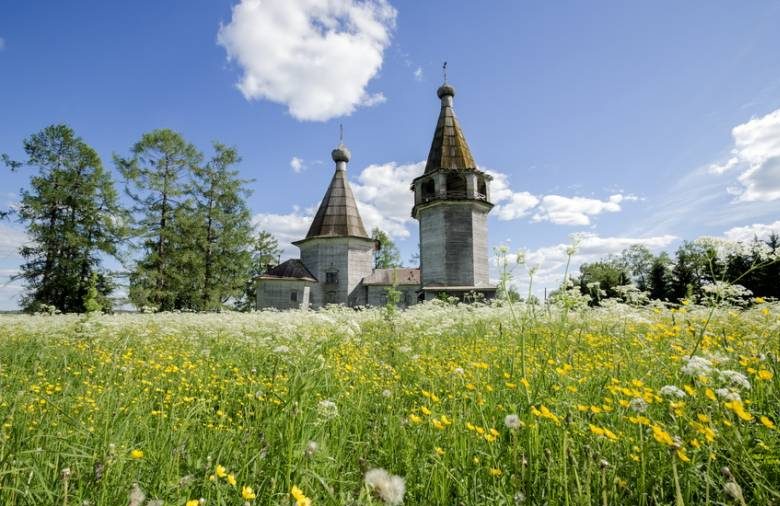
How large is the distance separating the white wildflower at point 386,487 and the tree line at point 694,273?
8.28ft

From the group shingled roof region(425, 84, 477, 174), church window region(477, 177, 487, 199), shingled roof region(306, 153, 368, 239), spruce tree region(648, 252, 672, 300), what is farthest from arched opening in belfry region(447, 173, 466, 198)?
spruce tree region(648, 252, 672, 300)

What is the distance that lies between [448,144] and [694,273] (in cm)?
3893

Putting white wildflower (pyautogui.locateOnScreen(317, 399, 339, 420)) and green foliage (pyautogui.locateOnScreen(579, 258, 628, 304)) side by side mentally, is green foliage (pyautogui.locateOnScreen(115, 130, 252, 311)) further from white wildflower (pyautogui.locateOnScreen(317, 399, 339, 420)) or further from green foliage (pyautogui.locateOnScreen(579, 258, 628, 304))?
green foliage (pyautogui.locateOnScreen(579, 258, 628, 304))

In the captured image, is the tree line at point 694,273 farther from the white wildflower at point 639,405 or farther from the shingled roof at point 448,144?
the shingled roof at point 448,144

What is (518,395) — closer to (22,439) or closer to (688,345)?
(688,345)

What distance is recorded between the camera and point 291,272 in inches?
1242

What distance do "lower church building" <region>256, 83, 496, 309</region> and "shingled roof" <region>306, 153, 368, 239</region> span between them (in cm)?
9

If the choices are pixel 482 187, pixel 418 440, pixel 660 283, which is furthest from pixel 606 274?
pixel 418 440

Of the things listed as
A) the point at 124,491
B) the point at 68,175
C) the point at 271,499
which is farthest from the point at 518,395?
the point at 68,175

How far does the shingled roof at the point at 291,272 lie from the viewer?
31.1m

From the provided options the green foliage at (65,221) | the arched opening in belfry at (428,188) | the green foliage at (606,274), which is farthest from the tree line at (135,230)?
the green foliage at (606,274)

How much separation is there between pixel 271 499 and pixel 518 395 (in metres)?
2.03

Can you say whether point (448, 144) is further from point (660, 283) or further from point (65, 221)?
point (660, 283)

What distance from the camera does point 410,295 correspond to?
37531 millimetres
